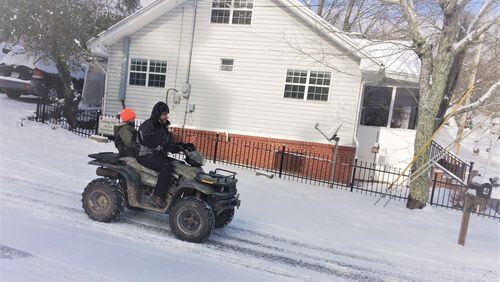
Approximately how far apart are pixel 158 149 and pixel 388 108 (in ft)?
38.4

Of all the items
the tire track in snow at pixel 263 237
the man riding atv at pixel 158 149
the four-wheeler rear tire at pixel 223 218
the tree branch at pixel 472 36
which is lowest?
the tire track in snow at pixel 263 237

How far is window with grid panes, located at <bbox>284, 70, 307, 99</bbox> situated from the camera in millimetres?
14523

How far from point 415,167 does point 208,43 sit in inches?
362

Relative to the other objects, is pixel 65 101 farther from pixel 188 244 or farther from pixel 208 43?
pixel 188 244

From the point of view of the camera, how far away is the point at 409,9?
9.26 metres

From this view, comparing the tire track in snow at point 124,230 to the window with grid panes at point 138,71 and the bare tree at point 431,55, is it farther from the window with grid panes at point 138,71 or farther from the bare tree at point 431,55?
the window with grid panes at point 138,71

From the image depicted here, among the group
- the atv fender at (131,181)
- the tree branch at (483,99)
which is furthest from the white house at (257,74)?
the atv fender at (131,181)

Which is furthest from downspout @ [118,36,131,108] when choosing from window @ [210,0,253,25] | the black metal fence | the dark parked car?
window @ [210,0,253,25]

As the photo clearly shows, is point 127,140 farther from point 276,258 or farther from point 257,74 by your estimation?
point 257,74

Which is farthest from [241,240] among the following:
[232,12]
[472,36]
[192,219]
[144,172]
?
[232,12]

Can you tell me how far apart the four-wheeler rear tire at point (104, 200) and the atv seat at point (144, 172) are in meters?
0.38

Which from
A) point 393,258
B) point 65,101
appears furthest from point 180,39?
point 393,258

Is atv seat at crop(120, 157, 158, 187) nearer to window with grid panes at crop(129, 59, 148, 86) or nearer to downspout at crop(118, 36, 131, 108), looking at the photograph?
window with grid panes at crop(129, 59, 148, 86)

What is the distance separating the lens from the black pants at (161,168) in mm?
5480
